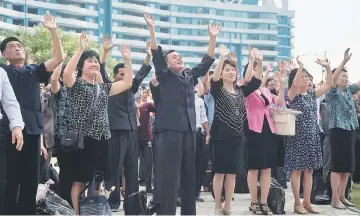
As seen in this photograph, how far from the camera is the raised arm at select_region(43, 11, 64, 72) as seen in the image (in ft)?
23.5

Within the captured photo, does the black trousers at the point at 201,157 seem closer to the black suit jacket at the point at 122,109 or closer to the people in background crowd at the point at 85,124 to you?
the black suit jacket at the point at 122,109

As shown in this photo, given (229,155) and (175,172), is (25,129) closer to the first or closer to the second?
(175,172)

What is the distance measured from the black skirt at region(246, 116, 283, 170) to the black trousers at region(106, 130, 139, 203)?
1.54 meters

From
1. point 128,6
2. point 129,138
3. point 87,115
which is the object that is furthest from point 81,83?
point 128,6

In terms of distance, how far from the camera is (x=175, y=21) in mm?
124688

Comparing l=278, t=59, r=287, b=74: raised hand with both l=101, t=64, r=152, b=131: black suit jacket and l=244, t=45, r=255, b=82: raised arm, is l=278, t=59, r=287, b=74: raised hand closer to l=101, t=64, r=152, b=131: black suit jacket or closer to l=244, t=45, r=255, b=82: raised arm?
l=244, t=45, r=255, b=82: raised arm

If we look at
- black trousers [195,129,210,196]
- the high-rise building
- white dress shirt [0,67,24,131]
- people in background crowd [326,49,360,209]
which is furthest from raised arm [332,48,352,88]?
the high-rise building

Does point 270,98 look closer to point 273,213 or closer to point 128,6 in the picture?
point 273,213

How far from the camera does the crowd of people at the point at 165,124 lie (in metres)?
7.32

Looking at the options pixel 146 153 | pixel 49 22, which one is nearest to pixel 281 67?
pixel 49 22

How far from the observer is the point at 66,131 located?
24.4 feet

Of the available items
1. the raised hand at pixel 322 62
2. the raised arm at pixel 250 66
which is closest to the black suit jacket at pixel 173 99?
the raised arm at pixel 250 66

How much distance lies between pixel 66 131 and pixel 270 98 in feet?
10.1

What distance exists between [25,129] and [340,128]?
4770 millimetres
